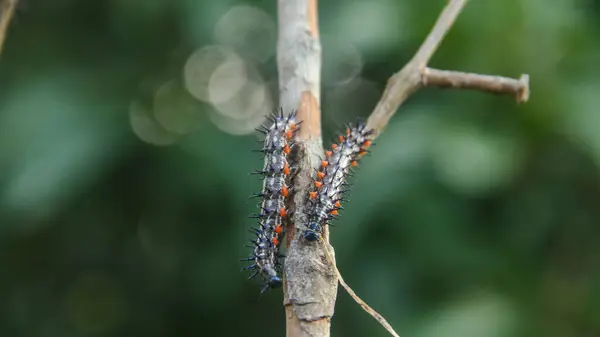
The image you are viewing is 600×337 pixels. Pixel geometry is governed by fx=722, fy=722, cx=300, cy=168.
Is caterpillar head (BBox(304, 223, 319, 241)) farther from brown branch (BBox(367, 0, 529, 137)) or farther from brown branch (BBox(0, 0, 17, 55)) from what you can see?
brown branch (BBox(0, 0, 17, 55))

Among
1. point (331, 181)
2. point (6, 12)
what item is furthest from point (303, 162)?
point (6, 12)

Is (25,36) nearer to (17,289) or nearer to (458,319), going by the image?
(17,289)

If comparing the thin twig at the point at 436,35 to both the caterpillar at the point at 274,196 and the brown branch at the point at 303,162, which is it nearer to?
the brown branch at the point at 303,162

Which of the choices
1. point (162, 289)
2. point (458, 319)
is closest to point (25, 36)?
point (162, 289)

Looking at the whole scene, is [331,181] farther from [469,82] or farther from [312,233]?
[469,82]

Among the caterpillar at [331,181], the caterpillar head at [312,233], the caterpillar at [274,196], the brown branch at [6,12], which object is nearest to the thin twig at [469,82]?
the caterpillar at [331,181]

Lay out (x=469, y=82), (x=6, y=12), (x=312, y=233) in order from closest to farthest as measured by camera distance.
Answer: (x=312, y=233) → (x=469, y=82) → (x=6, y=12)
